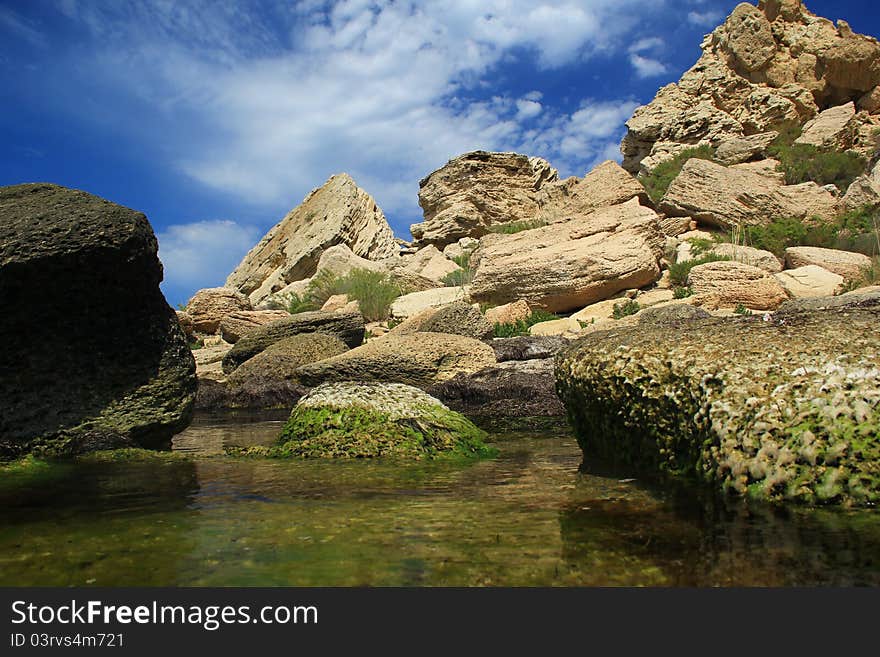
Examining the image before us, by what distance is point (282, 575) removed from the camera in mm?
2551

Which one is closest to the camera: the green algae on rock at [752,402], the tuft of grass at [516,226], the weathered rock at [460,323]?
the green algae on rock at [752,402]

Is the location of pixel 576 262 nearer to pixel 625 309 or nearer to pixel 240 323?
pixel 625 309

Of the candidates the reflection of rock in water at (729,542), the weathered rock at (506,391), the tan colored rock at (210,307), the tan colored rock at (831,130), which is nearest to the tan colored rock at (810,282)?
the weathered rock at (506,391)

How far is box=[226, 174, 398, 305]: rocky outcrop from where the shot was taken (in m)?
35.2

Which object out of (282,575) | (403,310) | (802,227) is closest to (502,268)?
(403,310)

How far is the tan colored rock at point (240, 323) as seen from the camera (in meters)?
23.0

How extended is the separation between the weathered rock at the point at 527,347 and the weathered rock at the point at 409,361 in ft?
2.14

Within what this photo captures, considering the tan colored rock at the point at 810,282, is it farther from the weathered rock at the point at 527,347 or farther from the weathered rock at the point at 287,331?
the weathered rock at the point at 287,331

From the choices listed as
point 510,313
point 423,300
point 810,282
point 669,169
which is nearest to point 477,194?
point 669,169

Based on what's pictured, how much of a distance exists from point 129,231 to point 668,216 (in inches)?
900

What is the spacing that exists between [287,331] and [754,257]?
14.0m

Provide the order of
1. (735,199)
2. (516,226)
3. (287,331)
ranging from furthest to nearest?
(516,226) < (735,199) < (287,331)

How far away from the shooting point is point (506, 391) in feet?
35.8

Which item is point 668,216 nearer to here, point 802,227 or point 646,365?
point 802,227
